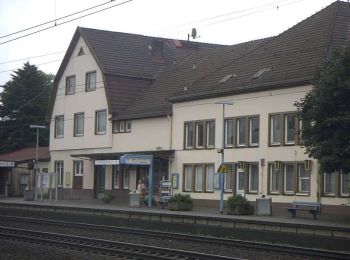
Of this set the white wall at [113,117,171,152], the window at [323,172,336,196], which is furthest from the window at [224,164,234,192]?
the window at [323,172,336,196]

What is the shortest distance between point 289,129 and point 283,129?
287 mm

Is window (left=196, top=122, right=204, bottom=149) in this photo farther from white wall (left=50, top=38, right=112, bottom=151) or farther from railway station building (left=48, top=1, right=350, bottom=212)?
white wall (left=50, top=38, right=112, bottom=151)

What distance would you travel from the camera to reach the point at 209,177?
38250 millimetres

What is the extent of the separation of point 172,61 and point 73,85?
7.31 metres

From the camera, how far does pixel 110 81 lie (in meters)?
47.4

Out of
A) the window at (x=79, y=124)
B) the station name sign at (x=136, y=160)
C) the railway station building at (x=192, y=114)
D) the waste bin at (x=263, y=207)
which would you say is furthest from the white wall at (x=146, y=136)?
the waste bin at (x=263, y=207)

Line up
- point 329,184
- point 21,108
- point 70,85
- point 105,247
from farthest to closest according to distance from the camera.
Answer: point 21,108 < point 70,85 < point 329,184 < point 105,247

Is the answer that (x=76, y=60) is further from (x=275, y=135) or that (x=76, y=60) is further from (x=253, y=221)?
(x=253, y=221)

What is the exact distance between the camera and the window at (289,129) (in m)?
33.3

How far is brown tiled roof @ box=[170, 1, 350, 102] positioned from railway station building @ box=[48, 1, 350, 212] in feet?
0.25

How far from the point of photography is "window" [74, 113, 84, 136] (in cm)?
5056

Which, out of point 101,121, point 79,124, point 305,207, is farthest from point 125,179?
point 305,207

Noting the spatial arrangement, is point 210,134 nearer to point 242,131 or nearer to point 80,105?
point 242,131

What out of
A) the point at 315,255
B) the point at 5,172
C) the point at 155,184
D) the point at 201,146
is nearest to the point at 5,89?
the point at 5,172
